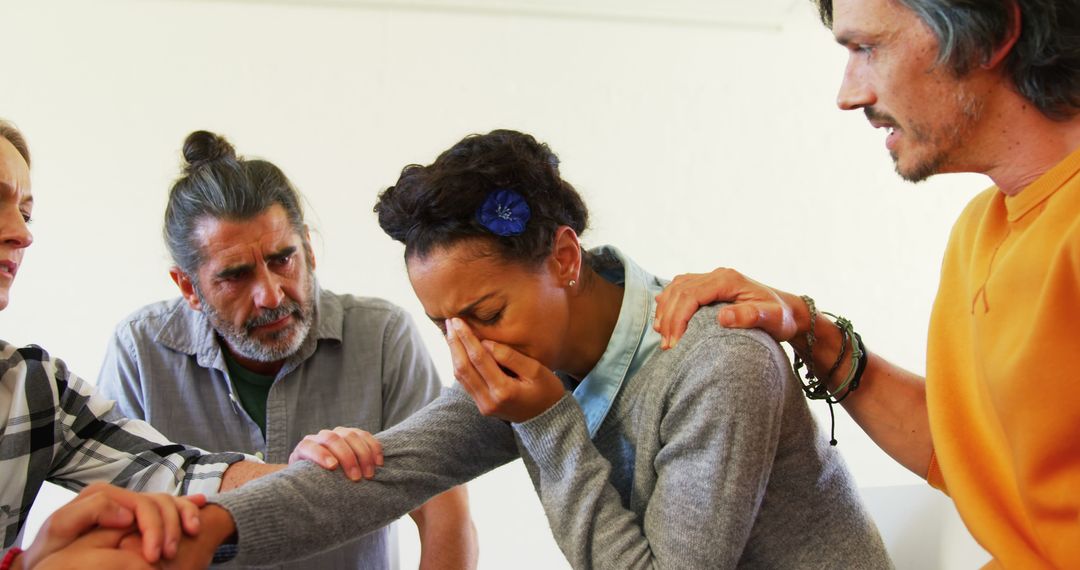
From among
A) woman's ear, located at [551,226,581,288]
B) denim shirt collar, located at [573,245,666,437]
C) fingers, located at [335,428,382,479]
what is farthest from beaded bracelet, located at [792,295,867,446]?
fingers, located at [335,428,382,479]

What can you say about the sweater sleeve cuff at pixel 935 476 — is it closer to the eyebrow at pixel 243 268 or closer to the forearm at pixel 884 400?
the forearm at pixel 884 400

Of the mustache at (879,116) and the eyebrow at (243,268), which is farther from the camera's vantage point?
the eyebrow at (243,268)

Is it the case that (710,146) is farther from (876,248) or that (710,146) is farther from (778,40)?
(876,248)

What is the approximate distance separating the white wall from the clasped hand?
176cm

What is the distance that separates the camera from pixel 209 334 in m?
1.91

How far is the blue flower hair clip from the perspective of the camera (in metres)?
1.27

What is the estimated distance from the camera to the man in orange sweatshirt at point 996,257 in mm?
1016

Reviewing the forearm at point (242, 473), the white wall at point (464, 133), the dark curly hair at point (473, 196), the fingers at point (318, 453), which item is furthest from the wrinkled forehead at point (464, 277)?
the white wall at point (464, 133)

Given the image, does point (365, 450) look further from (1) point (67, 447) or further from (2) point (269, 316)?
(2) point (269, 316)

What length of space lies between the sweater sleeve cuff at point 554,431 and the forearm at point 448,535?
0.76 meters

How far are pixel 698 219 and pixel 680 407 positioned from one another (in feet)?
7.09

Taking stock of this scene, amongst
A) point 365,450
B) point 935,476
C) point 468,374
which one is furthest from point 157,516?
point 935,476

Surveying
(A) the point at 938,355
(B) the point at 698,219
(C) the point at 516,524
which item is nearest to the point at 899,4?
(A) the point at 938,355

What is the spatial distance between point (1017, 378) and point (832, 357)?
406 mm
